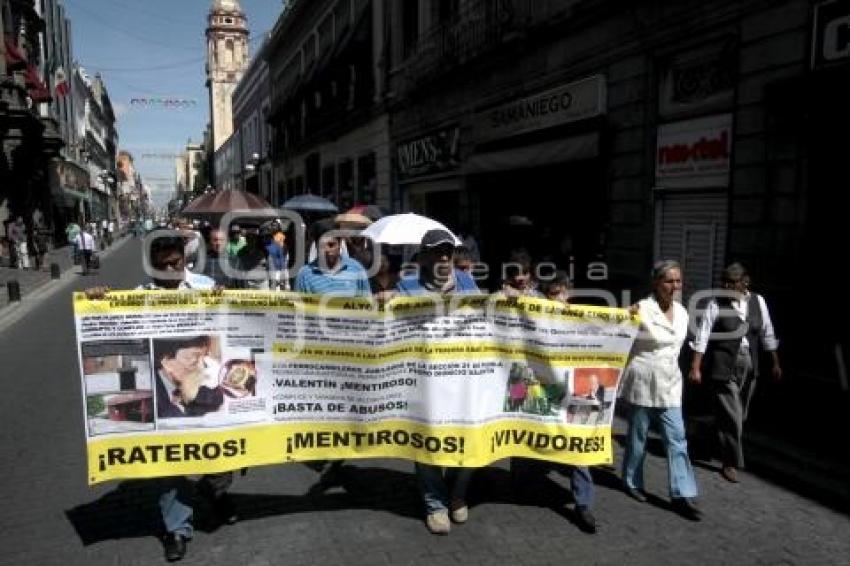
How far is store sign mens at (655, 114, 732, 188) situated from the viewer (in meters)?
8.69

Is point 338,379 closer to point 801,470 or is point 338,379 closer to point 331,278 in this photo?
point 331,278

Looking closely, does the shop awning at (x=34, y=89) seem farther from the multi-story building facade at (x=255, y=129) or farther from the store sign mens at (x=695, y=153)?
the store sign mens at (x=695, y=153)

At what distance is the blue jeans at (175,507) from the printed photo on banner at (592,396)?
252 centimetres

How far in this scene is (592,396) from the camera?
4523mm

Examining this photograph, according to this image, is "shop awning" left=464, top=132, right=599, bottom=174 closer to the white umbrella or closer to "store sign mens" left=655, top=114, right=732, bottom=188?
"store sign mens" left=655, top=114, right=732, bottom=188

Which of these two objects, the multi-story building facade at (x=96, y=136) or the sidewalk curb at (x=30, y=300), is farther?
the multi-story building facade at (x=96, y=136)

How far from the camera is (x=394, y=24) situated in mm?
21109

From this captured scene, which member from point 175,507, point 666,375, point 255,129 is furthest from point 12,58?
point 255,129

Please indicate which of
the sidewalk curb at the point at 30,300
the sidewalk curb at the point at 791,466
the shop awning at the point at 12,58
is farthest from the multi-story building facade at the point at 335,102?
the sidewalk curb at the point at 791,466

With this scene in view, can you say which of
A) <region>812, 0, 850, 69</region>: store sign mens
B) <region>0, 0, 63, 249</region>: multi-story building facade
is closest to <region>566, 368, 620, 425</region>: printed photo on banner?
<region>812, 0, 850, 69</region>: store sign mens

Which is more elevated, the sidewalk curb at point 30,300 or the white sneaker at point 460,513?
the sidewalk curb at point 30,300

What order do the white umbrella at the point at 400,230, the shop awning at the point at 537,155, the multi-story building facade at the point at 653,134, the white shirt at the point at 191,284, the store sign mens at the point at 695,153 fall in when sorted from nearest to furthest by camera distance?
1. the white shirt at the point at 191,284
2. the multi-story building facade at the point at 653,134
3. the store sign mens at the point at 695,153
4. the white umbrella at the point at 400,230
5. the shop awning at the point at 537,155

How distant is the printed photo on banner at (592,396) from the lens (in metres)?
4.48

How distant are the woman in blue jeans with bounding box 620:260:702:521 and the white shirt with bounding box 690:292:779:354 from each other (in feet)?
2.18
